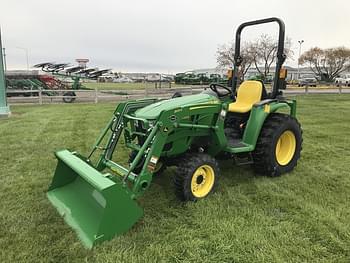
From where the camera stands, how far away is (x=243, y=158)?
4.59 m

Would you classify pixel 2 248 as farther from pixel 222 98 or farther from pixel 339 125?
pixel 339 125

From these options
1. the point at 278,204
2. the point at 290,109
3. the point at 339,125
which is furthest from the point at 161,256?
the point at 339,125

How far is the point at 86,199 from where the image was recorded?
3.17 m

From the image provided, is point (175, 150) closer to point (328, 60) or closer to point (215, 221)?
point (215, 221)

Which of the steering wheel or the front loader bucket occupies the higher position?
the steering wheel

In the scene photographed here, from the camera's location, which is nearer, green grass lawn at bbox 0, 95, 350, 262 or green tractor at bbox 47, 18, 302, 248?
green grass lawn at bbox 0, 95, 350, 262

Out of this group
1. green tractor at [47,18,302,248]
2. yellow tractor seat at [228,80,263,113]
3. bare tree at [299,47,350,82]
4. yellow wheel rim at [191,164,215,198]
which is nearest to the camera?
green tractor at [47,18,302,248]

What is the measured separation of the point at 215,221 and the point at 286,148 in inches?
82.0

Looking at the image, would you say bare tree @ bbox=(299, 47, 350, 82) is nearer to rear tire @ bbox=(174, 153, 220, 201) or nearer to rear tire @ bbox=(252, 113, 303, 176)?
rear tire @ bbox=(252, 113, 303, 176)

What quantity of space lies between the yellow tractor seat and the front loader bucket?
7.26 ft

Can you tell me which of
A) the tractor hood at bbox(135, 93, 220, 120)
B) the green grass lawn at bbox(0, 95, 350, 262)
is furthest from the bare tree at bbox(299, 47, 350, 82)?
the tractor hood at bbox(135, 93, 220, 120)

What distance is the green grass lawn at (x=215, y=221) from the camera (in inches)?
98.3

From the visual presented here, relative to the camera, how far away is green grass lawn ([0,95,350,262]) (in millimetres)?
2498

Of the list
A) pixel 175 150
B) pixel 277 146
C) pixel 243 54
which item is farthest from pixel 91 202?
pixel 243 54
